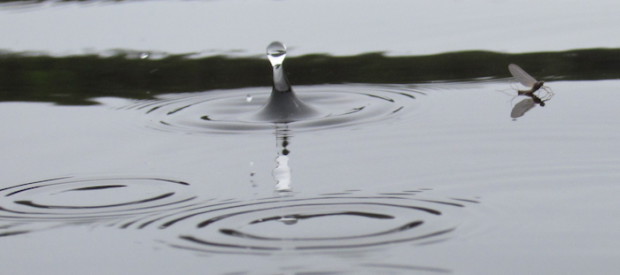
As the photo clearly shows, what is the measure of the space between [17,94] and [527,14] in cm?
198

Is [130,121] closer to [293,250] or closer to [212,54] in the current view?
[212,54]

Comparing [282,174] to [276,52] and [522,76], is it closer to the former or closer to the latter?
[276,52]

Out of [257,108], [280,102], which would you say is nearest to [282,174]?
[280,102]

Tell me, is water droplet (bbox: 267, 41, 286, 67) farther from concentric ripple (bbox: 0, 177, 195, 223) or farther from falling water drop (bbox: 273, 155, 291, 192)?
A: concentric ripple (bbox: 0, 177, 195, 223)

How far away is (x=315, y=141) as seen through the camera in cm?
305

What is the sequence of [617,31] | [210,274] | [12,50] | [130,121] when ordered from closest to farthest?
[210,274] < [130,121] < [617,31] < [12,50]

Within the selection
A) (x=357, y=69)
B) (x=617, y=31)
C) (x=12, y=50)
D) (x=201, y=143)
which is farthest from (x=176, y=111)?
(x=617, y=31)

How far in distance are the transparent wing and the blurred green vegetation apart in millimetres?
114

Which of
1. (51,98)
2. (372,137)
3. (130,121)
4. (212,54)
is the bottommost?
(372,137)

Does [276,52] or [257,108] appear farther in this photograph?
[257,108]

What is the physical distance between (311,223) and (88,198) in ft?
1.90

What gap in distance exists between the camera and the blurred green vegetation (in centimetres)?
387

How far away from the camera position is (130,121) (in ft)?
11.4

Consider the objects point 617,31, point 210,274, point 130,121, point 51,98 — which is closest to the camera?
point 210,274
